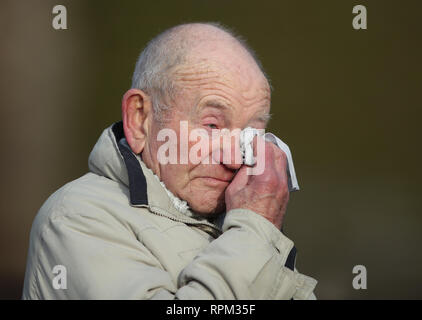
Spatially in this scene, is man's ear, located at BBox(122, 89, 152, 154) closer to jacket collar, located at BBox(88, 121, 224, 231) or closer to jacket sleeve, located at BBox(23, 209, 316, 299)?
jacket collar, located at BBox(88, 121, 224, 231)

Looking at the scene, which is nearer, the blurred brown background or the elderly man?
the elderly man

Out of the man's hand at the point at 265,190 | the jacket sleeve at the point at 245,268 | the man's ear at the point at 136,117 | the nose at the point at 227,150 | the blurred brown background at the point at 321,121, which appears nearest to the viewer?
the jacket sleeve at the point at 245,268

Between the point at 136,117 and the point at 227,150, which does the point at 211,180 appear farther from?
the point at 136,117

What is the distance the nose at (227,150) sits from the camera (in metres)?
2.13

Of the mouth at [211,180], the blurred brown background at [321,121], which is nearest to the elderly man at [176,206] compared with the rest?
the mouth at [211,180]

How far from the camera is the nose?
2.13 meters

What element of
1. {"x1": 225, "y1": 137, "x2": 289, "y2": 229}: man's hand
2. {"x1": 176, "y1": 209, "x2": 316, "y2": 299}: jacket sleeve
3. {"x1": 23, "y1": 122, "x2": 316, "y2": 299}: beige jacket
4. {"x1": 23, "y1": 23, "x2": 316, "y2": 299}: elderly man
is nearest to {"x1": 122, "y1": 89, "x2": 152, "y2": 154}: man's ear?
{"x1": 23, "y1": 23, "x2": 316, "y2": 299}: elderly man

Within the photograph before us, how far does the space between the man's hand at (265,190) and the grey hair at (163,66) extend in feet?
1.32

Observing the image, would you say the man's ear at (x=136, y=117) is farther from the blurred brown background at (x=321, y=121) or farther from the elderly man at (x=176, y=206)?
the blurred brown background at (x=321, y=121)

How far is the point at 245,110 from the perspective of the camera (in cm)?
219

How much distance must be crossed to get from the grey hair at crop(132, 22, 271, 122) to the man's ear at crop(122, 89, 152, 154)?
37 millimetres

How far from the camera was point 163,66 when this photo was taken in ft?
7.37

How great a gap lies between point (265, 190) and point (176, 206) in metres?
0.39
